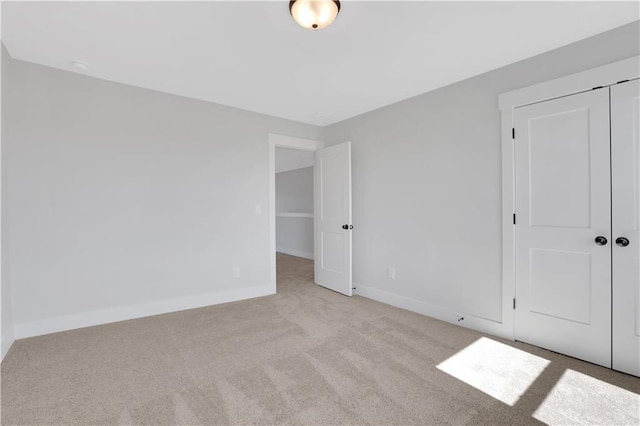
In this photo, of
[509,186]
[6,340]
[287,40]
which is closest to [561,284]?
[509,186]

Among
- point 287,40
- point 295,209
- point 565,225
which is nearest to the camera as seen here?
point 287,40

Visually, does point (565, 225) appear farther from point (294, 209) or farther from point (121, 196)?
point (294, 209)

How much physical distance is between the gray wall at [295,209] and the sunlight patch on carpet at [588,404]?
17.7 feet

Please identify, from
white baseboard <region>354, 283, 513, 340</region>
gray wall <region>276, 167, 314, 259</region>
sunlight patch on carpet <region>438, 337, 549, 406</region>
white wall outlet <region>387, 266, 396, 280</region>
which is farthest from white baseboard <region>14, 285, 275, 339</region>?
gray wall <region>276, 167, 314, 259</region>

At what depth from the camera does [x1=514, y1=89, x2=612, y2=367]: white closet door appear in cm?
217

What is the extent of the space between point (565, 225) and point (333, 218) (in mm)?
2579

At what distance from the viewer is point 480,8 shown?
6.15ft

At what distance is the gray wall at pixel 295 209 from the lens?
724 centimetres

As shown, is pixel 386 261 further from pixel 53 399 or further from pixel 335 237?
pixel 53 399

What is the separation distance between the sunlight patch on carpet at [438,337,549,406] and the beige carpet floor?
0.01 meters

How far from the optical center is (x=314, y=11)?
177cm

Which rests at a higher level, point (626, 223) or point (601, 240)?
point (626, 223)

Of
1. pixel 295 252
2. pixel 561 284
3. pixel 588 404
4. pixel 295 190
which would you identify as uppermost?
pixel 295 190

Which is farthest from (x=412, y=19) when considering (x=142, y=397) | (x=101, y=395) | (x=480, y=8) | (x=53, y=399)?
(x=53, y=399)
